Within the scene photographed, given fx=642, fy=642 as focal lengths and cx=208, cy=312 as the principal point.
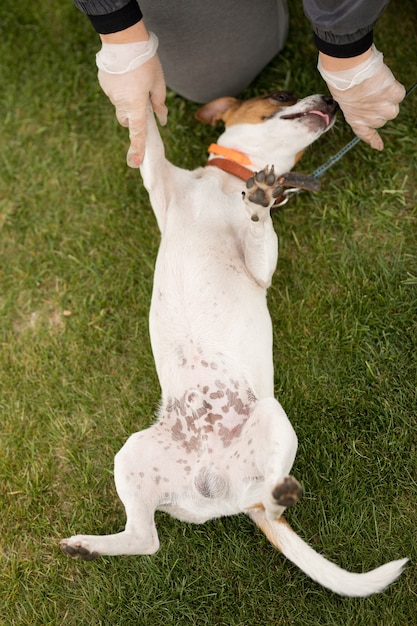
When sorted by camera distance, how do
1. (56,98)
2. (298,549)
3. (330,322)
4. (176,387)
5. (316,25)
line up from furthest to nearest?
1. (56,98)
2. (330,322)
3. (176,387)
4. (298,549)
5. (316,25)

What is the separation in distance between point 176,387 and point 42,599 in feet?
4.77

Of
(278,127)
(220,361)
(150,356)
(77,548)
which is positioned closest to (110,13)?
(278,127)

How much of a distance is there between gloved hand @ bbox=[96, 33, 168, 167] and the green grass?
2.88 feet

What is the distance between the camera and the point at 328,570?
2.93m

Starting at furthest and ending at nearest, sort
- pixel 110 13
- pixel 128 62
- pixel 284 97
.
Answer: pixel 284 97, pixel 128 62, pixel 110 13

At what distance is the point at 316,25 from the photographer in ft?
8.63

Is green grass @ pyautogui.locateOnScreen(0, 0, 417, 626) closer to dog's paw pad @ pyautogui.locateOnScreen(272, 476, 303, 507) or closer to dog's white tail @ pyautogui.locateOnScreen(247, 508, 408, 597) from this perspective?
dog's white tail @ pyautogui.locateOnScreen(247, 508, 408, 597)

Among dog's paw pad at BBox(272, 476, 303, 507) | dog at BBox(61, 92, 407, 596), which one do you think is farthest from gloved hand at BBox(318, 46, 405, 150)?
dog's paw pad at BBox(272, 476, 303, 507)

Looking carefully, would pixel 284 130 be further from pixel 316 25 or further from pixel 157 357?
pixel 157 357

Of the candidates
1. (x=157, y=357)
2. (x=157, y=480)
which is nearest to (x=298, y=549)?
(x=157, y=480)

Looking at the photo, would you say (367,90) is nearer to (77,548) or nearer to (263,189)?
(263,189)

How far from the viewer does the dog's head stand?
137 inches

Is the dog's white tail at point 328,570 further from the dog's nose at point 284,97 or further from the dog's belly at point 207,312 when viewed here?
the dog's nose at point 284,97

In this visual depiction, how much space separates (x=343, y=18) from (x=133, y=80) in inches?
43.7
